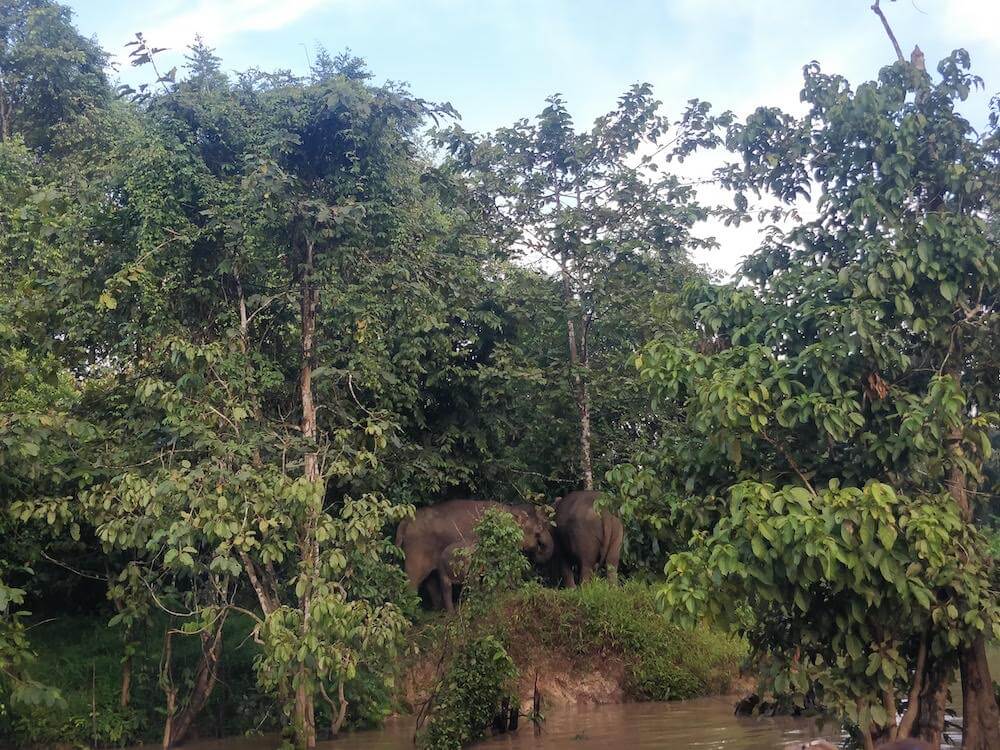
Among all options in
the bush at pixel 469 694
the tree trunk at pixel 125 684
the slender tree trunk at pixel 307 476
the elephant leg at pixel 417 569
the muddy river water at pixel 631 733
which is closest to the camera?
the slender tree trunk at pixel 307 476

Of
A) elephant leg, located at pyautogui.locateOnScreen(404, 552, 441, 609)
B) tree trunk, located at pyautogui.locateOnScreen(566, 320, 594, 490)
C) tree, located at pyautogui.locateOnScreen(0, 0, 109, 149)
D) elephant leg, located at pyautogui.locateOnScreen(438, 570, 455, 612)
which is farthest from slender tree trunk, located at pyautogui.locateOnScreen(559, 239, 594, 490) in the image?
tree, located at pyautogui.locateOnScreen(0, 0, 109, 149)

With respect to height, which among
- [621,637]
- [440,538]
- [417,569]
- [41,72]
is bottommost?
[621,637]

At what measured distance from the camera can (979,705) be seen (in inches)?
320

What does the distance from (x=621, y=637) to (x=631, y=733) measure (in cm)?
220

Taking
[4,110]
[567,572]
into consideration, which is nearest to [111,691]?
[567,572]

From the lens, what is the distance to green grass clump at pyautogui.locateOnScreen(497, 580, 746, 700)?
13789 mm

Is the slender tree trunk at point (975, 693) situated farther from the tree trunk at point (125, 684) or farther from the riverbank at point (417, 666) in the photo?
the tree trunk at point (125, 684)

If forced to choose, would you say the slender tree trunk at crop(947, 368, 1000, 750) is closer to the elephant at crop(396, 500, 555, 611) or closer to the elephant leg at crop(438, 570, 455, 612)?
the elephant at crop(396, 500, 555, 611)

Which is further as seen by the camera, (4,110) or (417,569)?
(4,110)

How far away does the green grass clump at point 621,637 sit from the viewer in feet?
45.2

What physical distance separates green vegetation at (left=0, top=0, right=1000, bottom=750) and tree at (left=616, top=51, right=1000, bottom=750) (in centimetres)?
3

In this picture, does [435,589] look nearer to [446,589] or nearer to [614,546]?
[446,589]

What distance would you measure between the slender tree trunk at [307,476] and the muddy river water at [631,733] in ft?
2.47

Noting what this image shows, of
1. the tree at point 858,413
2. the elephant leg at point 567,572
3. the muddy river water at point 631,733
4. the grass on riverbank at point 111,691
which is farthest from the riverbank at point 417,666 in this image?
the tree at point 858,413
